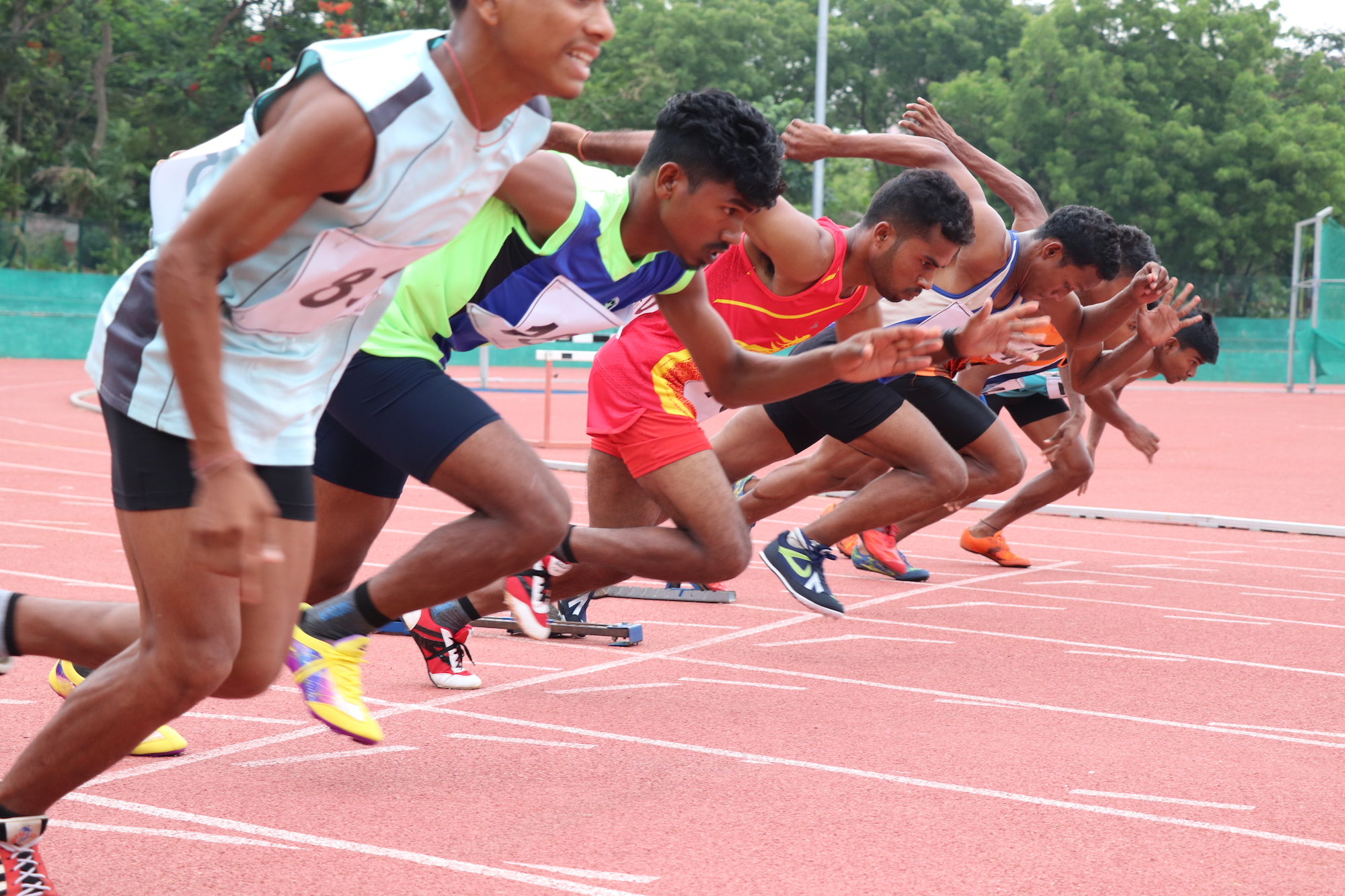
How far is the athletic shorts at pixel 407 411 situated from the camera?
3.44 meters

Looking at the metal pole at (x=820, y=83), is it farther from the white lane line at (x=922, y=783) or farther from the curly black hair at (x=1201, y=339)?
the white lane line at (x=922, y=783)

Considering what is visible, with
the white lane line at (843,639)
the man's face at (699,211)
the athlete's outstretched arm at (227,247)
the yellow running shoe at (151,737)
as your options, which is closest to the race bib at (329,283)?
the athlete's outstretched arm at (227,247)

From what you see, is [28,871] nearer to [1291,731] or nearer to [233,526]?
[233,526]

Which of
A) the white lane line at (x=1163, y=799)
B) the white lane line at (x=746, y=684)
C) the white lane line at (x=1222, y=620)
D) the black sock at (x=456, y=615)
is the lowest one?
the white lane line at (x=1222, y=620)

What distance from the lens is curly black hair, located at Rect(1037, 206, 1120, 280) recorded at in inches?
228

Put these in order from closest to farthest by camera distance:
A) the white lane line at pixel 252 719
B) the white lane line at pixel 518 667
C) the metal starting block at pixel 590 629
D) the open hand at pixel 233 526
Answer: the open hand at pixel 233 526
the white lane line at pixel 252 719
the white lane line at pixel 518 667
the metal starting block at pixel 590 629

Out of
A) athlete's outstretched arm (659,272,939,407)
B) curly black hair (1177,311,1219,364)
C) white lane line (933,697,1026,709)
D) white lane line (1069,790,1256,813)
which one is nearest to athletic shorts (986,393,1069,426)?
curly black hair (1177,311,1219,364)

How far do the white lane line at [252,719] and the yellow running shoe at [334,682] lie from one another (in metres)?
0.59

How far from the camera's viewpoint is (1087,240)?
5789 mm

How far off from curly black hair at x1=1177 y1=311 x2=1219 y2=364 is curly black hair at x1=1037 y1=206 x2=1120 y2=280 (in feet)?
6.85

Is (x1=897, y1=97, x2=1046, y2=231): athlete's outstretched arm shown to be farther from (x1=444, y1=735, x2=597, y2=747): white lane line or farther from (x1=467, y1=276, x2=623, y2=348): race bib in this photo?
(x1=444, y1=735, x2=597, y2=747): white lane line

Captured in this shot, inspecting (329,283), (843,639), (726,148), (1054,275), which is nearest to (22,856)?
(329,283)

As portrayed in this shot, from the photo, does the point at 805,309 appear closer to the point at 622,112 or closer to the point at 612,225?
the point at 612,225

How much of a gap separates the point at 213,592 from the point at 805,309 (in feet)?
9.46
